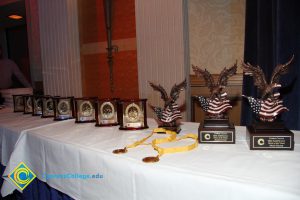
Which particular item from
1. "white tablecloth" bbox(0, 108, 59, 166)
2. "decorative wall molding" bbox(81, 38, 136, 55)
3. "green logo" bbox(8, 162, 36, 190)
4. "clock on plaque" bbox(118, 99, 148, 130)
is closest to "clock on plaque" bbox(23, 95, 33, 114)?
"white tablecloth" bbox(0, 108, 59, 166)

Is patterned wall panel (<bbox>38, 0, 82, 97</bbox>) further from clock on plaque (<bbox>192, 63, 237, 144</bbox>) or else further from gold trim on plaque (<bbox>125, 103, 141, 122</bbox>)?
clock on plaque (<bbox>192, 63, 237, 144</bbox>)

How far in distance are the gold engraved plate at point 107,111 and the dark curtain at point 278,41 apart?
1120 millimetres

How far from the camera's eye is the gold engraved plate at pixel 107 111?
5.94 ft

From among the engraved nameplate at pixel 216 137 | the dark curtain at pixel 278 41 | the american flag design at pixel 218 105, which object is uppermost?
the dark curtain at pixel 278 41

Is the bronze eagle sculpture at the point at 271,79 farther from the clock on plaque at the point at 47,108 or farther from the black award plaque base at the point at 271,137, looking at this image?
the clock on plaque at the point at 47,108

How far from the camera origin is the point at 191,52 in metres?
3.33

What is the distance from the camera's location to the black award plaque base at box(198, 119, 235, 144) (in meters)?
1.32

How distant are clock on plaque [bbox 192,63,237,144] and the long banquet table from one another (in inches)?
1.7

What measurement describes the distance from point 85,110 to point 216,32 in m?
1.87

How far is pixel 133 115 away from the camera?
5.57 ft

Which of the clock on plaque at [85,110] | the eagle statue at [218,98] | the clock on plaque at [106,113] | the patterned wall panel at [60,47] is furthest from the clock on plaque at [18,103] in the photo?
the eagle statue at [218,98]

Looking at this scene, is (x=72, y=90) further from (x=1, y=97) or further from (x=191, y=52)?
(x=191, y=52)

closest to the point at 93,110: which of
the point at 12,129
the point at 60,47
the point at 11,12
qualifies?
the point at 12,129

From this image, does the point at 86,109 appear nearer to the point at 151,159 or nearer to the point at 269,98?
the point at 151,159
